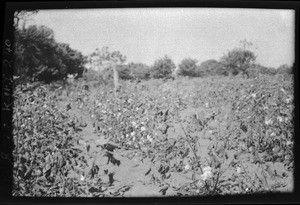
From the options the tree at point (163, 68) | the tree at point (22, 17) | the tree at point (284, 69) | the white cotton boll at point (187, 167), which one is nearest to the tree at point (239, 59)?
the tree at point (284, 69)

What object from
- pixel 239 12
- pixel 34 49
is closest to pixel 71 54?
pixel 34 49

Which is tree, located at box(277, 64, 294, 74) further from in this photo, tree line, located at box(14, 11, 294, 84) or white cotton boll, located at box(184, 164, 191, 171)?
white cotton boll, located at box(184, 164, 191, 171)

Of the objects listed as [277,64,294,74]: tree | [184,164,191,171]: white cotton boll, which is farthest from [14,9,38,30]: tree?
[277,64,294,74]: tree

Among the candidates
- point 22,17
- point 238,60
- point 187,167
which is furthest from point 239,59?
point 22,17

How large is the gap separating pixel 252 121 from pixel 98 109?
1584 mm

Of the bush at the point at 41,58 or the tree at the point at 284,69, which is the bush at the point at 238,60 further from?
the bush at the point at 41,58

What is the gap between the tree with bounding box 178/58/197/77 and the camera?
9.59ft

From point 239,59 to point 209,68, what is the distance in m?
0.33

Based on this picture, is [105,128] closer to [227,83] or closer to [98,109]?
[98,109]

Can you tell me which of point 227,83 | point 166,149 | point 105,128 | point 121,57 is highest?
point 121,57

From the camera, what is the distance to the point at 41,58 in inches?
116

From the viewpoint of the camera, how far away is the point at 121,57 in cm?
293

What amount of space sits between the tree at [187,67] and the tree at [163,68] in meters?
0.08

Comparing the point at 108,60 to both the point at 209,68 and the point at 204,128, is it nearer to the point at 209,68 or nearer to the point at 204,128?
the point at 209,68
